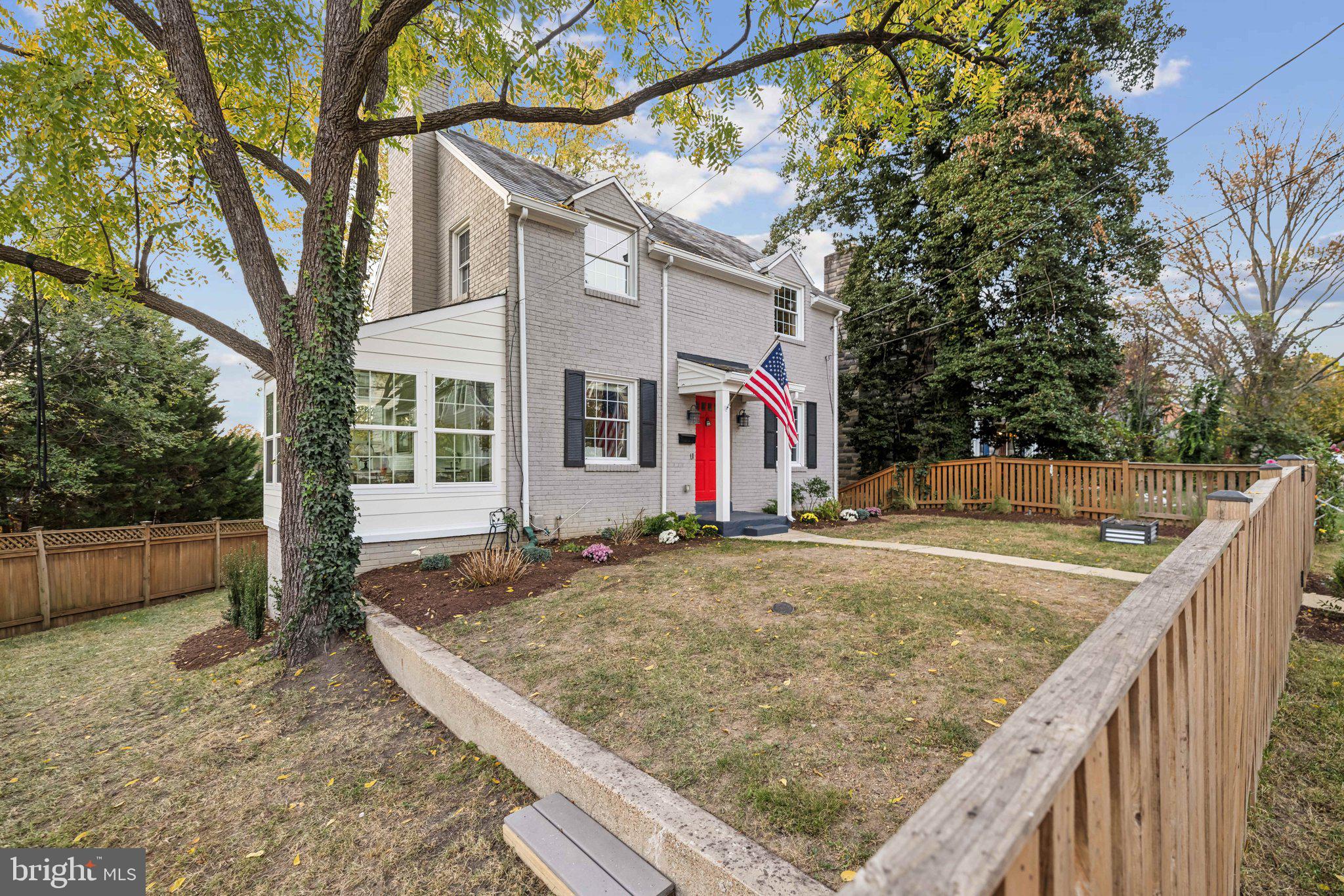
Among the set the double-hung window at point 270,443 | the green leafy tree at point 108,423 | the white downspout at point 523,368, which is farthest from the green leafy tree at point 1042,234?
the green leafy tree at point 108,423

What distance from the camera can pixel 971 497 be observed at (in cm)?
1312

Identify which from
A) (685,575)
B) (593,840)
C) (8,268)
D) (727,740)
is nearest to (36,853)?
(593,840)

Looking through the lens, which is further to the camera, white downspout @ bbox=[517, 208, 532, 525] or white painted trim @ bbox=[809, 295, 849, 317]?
white painted trim @ bbox=[809, 295, 849, 317]

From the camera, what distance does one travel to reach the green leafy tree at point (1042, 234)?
1234cm

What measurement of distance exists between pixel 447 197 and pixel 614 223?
10.3 feet

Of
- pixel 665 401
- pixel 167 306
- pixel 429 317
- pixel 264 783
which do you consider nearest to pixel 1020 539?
pixel 665 401

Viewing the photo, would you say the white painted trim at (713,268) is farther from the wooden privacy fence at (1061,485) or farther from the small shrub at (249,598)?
the small shrub at (249,598)

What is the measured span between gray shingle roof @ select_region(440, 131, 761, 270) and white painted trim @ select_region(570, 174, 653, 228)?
199 mm

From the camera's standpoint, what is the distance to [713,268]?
437 inches

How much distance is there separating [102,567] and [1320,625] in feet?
54.6

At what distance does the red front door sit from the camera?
1110cm

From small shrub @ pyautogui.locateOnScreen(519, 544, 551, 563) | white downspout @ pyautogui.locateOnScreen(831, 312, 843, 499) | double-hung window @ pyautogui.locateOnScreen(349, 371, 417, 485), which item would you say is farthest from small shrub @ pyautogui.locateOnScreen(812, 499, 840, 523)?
double-hung window @ pyautogui.locateOnScreen(349, 371, 417, 485)

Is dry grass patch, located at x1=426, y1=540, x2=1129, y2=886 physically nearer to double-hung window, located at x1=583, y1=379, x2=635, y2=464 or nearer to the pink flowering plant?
the pink flowering plant

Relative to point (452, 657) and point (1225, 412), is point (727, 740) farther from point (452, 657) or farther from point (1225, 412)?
point (1225, 412)
